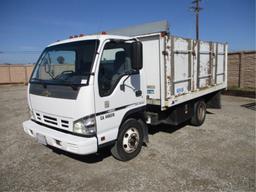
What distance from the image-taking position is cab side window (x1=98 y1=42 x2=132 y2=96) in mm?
3311

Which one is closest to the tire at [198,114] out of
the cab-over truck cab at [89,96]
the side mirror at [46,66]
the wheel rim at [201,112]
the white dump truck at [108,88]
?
the wheel rim at [201,112]

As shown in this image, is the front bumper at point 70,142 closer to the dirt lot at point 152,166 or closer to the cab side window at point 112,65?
the dirt lot at point 152,166

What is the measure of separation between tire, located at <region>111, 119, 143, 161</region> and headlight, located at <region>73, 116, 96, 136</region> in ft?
2.40

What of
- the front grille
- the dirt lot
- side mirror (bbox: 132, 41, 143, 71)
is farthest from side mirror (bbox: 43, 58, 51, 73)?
the dirt lot

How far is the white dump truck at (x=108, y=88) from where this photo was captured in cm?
→ 311

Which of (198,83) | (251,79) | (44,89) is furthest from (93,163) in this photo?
(251,79)

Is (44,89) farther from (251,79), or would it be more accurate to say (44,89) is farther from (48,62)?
(251,79)

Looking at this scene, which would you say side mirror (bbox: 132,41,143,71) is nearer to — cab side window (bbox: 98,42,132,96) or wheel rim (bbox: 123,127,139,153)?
cab side window (bbox: 98,42,132,96)

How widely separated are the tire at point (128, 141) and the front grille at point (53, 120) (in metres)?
0.99

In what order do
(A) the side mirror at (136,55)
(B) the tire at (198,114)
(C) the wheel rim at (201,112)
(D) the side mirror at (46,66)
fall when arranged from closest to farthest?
(A) the side mirror at (136,55) < (D) the side mirror at (46,66) < (B) the tire at (198,114) < (C) the wheel rim at (201,112)

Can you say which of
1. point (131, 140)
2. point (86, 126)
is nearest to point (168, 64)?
point (131, 140)

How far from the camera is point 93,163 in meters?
3.96

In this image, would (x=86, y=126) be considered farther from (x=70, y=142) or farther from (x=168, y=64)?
(x=168, y=64)

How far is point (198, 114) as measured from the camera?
6.04m
